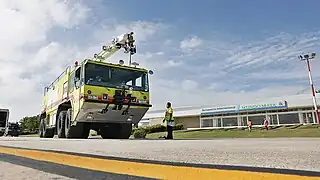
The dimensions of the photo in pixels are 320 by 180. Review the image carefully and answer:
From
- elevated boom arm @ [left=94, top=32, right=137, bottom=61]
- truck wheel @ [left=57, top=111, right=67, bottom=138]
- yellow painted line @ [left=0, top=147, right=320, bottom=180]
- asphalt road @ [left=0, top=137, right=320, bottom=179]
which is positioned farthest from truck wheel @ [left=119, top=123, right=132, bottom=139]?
yellow painted line @ [left=0, top=147, right=320, bottom=180]

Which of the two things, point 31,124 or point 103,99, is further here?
point 31,124

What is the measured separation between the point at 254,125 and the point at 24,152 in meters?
40.3

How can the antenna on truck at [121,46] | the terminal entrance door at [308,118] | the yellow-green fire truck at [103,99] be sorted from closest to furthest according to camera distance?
the yellow-green fire truck at [103,99]
the antenna on truck at [121,46]
the terminal entrance door at [308,118]

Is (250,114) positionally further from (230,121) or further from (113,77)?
(113,77)

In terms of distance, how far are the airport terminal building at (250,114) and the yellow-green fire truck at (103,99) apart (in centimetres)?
3266

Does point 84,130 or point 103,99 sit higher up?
point 103,99

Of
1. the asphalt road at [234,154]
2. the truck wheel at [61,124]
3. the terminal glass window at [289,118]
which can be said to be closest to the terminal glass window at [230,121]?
the terminal glass window at [289,118]

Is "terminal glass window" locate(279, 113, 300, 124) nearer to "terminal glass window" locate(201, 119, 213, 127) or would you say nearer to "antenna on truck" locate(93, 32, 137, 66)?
"terminal glass window" locate(201, 119, 213, 127)

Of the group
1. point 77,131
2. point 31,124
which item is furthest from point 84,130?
point 31,124

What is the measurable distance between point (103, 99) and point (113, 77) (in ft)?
3.31

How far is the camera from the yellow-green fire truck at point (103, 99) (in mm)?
11469

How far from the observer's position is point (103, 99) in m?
11.5

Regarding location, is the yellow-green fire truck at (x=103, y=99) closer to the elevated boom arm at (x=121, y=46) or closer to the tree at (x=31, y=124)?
the elevated boom arm at (x=121, y=46)

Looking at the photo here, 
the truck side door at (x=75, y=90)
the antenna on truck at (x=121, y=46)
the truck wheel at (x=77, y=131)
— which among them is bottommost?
the truck wheel at (x=77, y=131)
